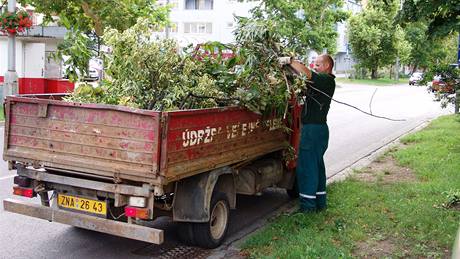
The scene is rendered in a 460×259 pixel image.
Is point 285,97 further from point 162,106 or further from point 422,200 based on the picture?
point 422,200

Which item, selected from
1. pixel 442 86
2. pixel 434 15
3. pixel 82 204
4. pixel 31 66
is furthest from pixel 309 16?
pixel 82 204

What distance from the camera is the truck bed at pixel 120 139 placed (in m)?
4.69

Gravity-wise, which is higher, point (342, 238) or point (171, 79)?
point (171, 79)

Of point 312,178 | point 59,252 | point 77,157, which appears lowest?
point 59,252

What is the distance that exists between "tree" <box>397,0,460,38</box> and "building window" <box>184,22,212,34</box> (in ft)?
162

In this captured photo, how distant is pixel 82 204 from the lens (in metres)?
5.15

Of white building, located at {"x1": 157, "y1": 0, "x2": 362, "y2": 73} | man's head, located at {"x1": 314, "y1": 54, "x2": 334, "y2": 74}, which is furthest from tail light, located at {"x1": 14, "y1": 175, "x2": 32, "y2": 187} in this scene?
white building, located at {"x1": 157, "y1": 0, "x2": 362, "y2": 73}

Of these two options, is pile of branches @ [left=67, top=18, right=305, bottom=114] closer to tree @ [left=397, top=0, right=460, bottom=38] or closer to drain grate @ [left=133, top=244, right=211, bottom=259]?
drain grate @ [left=133, top=244, right=211, bottom=259]

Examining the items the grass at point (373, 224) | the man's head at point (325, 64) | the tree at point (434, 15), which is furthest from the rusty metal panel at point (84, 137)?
the tree at point (434, 15)

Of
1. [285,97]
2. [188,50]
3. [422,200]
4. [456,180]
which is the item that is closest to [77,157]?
[188,50]

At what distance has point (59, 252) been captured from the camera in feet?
18.2

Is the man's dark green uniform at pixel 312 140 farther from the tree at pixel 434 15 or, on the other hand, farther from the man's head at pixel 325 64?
the tree at pixel 434 15

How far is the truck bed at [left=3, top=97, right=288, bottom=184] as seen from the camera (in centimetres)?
469

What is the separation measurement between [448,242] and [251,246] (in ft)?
6.58
